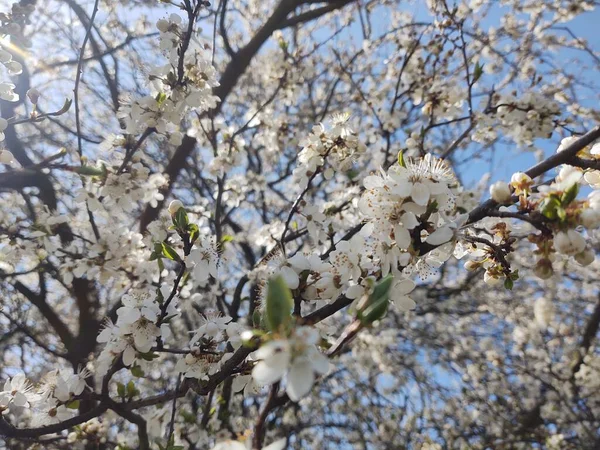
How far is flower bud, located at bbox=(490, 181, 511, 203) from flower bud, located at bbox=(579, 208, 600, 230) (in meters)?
0.14

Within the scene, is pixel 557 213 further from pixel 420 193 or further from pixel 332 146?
pixel 332 146

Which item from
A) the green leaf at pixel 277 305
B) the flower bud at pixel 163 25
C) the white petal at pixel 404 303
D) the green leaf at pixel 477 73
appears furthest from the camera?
the green leaf at pixel 477 73

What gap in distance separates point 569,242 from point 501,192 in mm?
161

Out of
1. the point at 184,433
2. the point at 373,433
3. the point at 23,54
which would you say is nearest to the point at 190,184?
the point at 23,54

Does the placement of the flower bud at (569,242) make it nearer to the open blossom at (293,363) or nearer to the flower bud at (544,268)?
the flower bud at (544,268)

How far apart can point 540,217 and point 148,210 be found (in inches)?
109

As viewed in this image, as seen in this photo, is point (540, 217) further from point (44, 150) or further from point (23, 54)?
point (44, 150)

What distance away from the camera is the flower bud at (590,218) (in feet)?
2.60

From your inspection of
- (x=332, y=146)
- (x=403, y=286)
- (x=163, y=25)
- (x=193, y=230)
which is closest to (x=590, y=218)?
(x=403, y=286)

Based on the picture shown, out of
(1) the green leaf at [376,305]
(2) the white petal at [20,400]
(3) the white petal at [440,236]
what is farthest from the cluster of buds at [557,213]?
(2) the white petal at [20,400]

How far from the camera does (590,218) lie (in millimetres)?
795

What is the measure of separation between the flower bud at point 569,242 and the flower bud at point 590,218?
0.02m

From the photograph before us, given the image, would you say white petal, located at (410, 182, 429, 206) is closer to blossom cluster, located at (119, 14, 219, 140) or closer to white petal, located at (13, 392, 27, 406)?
blossom cluster, located at (119, 14, 219, 140)

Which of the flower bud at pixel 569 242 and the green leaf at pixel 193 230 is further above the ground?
the green leaf at pixel 193 230
